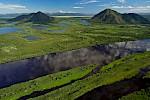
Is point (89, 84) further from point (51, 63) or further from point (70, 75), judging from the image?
point (51, 63)

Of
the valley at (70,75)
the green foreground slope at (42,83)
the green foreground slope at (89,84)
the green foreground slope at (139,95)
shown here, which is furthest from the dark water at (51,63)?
the green foreground slope at (139,95)

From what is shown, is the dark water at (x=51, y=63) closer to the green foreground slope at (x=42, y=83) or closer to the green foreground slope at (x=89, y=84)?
the green foreground slope at (x=42, y=83)

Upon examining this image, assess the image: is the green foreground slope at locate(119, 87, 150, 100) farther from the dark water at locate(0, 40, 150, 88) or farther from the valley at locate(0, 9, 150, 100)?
the dark water at locate(0, 40, 150, 88)

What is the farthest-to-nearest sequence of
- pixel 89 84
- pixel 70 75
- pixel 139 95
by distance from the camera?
pixel 70 75
pixel 89 84
pixel 139 95

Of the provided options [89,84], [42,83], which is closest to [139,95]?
[89,84]

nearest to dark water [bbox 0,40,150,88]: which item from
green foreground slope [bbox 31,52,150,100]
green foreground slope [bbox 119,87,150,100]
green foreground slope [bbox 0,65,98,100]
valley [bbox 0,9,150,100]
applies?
valley [bbox 0,9,150,100]

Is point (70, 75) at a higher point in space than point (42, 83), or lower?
higher

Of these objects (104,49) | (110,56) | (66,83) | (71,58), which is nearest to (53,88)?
(66,83)

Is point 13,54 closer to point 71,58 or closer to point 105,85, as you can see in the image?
point 71,58
